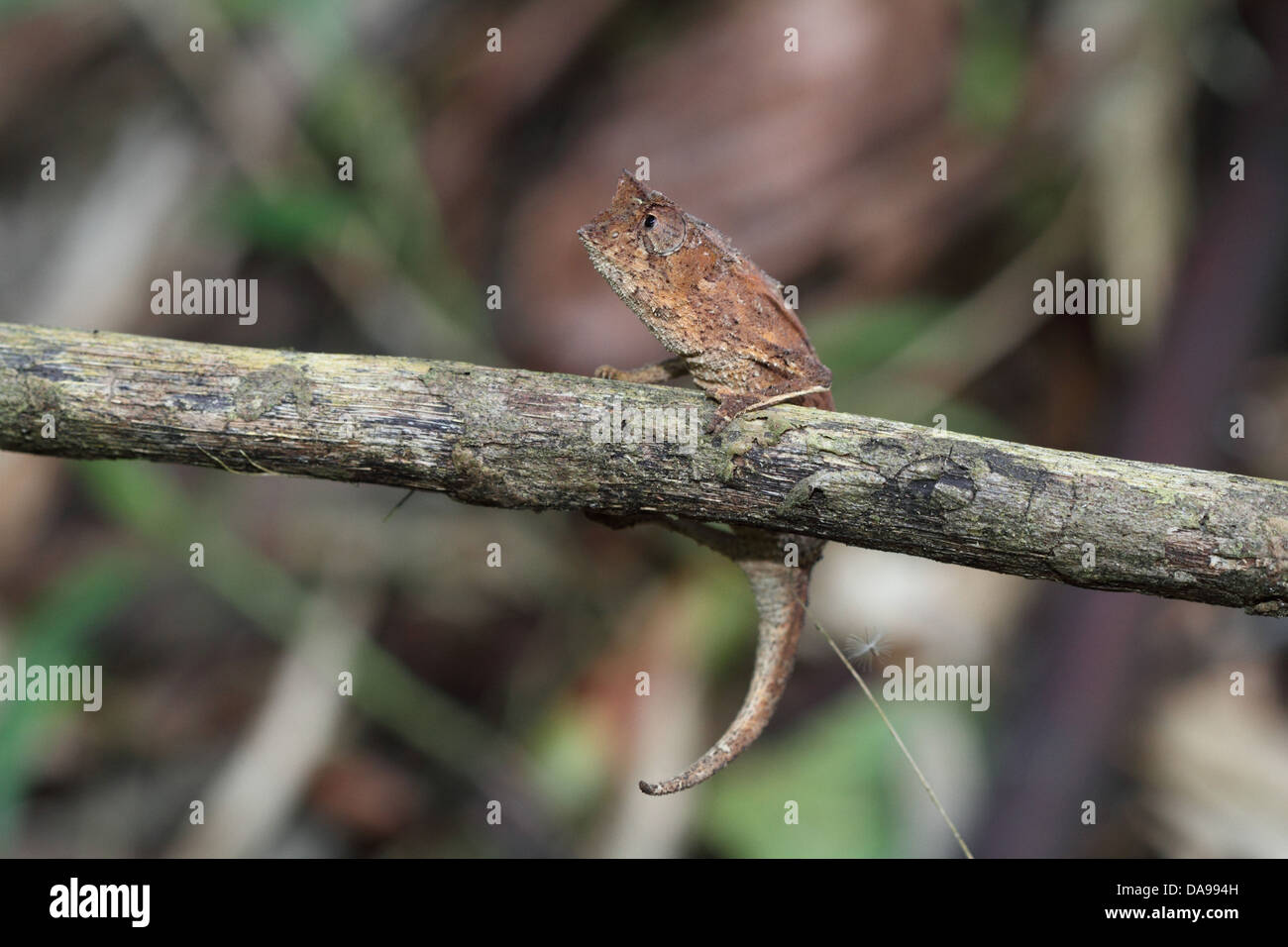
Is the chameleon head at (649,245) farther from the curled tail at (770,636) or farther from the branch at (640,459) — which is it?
the curled tail at (770,636)

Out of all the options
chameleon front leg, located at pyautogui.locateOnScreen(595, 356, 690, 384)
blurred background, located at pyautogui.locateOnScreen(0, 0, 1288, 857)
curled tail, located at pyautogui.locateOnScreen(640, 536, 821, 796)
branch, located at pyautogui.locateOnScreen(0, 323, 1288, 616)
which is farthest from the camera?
blurred background, located at pyautogui.locateOnScreen(0, 0, 1288, 857)

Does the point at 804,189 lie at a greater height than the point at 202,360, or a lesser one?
greater

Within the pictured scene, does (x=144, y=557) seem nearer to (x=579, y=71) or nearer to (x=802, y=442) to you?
(x=579, y=71)

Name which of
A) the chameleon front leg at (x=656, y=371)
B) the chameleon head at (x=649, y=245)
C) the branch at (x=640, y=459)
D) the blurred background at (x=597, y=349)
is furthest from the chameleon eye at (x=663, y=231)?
the blurred background at (x=597, y=349)

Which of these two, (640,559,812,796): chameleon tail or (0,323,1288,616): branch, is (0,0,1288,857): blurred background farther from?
(0,323,1288,616): branch

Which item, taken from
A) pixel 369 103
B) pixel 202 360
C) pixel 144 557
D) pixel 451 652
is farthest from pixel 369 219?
pixel 202 360

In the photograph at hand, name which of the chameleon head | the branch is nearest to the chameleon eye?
the chameleon head
